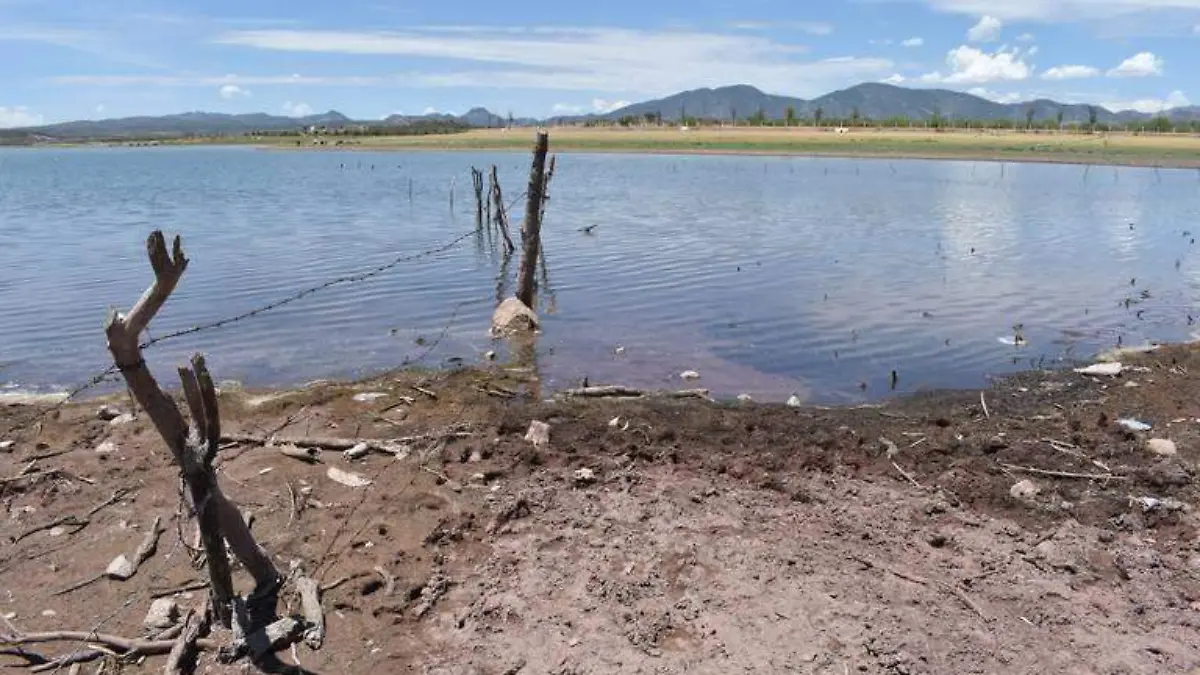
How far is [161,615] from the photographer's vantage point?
21.6ft

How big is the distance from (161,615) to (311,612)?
45.2 inches

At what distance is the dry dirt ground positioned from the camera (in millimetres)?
6262

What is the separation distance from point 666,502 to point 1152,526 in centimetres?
442

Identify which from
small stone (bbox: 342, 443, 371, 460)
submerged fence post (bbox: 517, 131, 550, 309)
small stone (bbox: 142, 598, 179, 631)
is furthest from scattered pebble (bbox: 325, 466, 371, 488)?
submerged fence post (bbox: 517, 131, 550, 309)

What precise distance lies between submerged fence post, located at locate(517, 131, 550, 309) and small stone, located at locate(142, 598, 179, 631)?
36.2 feet

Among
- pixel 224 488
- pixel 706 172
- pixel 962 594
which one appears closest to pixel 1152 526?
pixel 962 594

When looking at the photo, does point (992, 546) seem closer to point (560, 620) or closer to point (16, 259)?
point (560, 620)

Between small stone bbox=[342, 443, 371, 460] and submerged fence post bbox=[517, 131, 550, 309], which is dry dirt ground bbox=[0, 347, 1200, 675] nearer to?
small stone bbox=[342, 443, 371, 460]

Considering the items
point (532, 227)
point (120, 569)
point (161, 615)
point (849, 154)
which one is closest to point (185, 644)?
point (161, 615)

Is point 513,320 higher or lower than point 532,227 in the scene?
lower

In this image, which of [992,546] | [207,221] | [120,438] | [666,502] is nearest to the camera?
[992,546]

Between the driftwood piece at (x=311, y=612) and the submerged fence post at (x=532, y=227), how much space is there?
35.1 feet

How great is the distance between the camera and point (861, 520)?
7.89m

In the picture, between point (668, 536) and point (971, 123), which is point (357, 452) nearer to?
point (668, 536)
